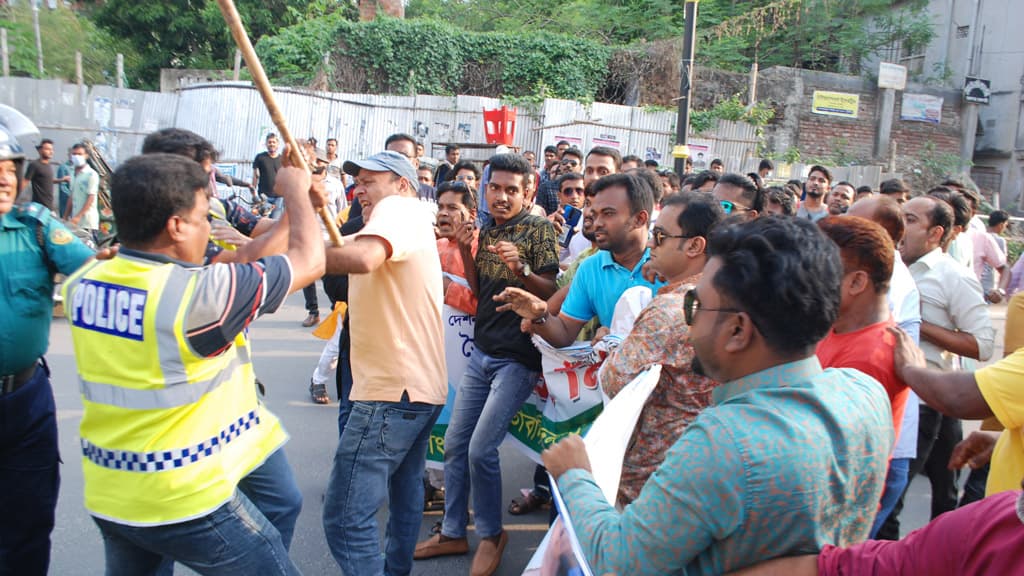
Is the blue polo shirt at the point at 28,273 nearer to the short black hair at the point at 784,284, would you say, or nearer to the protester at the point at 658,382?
the protester at the point at 658,382

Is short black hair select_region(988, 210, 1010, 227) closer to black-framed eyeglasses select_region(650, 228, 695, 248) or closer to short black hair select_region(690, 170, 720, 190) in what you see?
short black hair select_region(690, 170, 720, 190)

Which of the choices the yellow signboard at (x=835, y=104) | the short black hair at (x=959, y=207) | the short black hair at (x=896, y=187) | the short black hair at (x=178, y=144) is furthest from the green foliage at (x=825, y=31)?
the short black hair at (x=178, y=144)

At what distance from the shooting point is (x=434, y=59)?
19266 millimetres

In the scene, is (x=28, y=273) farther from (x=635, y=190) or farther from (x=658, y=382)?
(x=635, y=190)

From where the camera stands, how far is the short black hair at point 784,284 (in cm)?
148

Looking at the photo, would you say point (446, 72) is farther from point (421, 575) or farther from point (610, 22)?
point (421, 575)

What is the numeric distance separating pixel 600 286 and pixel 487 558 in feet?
4.93

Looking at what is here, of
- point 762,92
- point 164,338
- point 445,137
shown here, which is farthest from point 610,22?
point 164,338

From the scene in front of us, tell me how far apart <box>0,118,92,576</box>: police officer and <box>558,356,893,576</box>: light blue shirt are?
91.6 inches

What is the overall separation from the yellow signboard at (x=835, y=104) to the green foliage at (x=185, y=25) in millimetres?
15003

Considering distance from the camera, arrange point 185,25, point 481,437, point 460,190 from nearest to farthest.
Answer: point 481,437, point 460,190, point 185,25

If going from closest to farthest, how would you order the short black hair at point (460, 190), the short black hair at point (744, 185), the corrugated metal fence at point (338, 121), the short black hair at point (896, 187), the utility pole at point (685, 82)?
1. the short black hair at point (460, 190)
2. the short black hair at point (744, 185)
3. the short black hair at point (896, 187)
4. the utility pole at point (685, 82)
5. the corrugated metal fence at point (338, 121)

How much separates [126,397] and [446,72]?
61.3 ft

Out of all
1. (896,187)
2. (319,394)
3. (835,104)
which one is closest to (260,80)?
(319,394)
